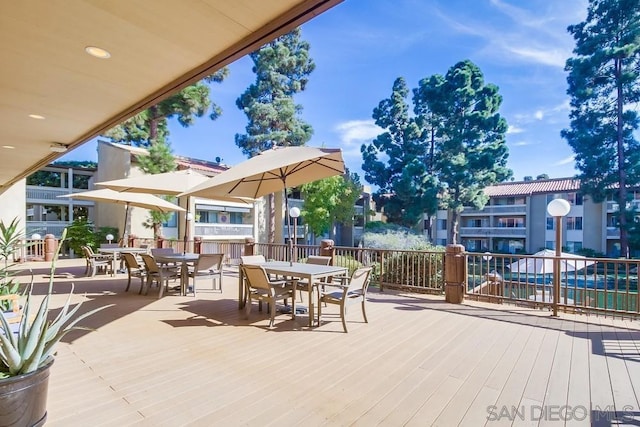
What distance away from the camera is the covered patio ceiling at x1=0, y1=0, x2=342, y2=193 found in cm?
216

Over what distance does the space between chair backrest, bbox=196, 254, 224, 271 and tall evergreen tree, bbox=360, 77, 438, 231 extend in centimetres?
1952

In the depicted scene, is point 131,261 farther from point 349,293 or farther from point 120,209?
point 120,209

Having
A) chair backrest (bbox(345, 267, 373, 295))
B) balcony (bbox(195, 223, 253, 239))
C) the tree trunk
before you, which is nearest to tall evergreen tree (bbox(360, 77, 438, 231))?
the tree trunk

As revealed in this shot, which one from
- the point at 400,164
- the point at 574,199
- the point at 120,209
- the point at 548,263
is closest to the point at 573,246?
the point at 574,199

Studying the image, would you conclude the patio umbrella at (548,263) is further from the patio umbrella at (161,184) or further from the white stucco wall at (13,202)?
the white stucco wall at (13,202)

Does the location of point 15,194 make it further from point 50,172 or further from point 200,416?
point 200,416

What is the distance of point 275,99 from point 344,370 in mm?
21268

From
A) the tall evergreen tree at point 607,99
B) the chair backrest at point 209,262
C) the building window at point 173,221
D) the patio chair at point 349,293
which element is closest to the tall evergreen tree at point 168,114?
the building window at point 173,221

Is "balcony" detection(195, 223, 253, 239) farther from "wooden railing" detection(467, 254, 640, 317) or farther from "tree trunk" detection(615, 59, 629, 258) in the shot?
"tree trunk" detection(615, 59, 629, 258)

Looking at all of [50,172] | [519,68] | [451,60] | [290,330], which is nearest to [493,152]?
[519,68]

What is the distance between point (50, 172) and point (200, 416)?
Result: 2612 cm

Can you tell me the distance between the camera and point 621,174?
20031 millimetres

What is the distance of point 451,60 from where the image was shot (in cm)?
2375

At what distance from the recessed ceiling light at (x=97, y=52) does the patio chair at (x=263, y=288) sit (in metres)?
2.81
